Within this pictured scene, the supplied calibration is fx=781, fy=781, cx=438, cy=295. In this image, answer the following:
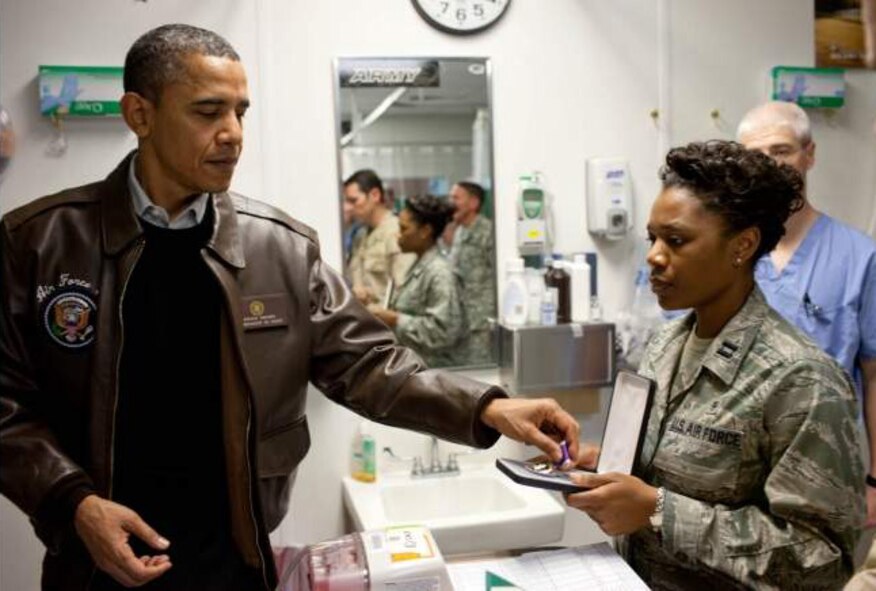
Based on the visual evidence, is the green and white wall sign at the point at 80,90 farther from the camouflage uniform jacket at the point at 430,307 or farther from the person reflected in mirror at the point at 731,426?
the person reflected in mirror at the point at 731,426

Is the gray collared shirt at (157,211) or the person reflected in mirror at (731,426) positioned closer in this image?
the person reflected in mirror at (731,426)

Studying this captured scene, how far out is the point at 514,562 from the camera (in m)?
1.45

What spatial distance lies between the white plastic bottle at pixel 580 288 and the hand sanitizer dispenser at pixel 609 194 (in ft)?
0.52

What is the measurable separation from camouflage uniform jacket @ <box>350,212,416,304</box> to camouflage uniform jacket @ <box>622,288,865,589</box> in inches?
50.5

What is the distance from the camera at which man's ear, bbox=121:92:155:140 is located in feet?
4.78

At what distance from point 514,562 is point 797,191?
0.90m

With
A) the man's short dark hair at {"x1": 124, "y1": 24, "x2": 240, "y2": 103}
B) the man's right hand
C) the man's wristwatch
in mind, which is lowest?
the man's wristwatch

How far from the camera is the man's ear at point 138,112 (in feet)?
4.78

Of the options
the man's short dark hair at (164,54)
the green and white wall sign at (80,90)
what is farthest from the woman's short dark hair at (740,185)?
the green and white wall sign at (80,90)

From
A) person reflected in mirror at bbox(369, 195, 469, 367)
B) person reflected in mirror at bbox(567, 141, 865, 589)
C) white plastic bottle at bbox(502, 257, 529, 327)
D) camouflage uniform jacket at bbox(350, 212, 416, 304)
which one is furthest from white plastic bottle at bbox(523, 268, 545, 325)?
person reflected in mirror at bbox(567, 141, 865, 589)

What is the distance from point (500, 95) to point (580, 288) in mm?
700

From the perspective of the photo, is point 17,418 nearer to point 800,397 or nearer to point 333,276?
point 333,276

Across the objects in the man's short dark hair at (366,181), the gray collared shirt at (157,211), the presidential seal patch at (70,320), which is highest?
the man's short dark hair at (366,181)

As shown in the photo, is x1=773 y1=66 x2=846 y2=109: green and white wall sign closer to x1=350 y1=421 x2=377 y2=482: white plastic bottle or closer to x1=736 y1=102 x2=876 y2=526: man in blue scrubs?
x1=736 y1=102 x2=876 y2=526: man in blue scrubs
